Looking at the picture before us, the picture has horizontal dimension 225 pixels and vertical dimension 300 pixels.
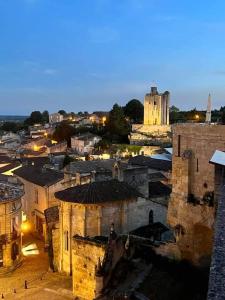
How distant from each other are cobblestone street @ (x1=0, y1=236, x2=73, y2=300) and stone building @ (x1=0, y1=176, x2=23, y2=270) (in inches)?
45.1

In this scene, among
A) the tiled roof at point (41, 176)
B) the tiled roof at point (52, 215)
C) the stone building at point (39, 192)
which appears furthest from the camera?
the tiled roof at point (41, 176)

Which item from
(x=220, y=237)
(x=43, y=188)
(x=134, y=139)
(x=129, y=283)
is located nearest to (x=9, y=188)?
(x=43, y=188)

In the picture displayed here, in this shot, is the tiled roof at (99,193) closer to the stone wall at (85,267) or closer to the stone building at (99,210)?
the stone building at (99,210)

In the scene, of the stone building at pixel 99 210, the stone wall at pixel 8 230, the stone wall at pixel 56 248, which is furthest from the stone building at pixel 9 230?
the stone building at pixel 99 210

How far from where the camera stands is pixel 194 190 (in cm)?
2238

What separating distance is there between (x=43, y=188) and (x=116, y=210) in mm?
16524

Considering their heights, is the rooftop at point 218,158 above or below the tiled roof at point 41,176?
above

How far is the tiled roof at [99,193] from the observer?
1228 inches

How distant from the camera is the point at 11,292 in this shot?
31078 mm

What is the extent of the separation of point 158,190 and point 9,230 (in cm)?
1359

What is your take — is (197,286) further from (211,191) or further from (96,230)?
(96,230)

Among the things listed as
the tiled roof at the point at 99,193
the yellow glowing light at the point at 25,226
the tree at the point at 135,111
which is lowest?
the yellow glowing light at the point at 25,226

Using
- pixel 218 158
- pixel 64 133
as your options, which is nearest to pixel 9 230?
pixel 218 158

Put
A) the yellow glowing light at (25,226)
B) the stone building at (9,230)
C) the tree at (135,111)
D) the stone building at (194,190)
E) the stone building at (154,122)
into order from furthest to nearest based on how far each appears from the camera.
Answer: the tree at (135,111) → the stone building at (154,122) → the yellow glowing light at (25,226) → the stone building at (9,230) → the stone building at (194,190)
